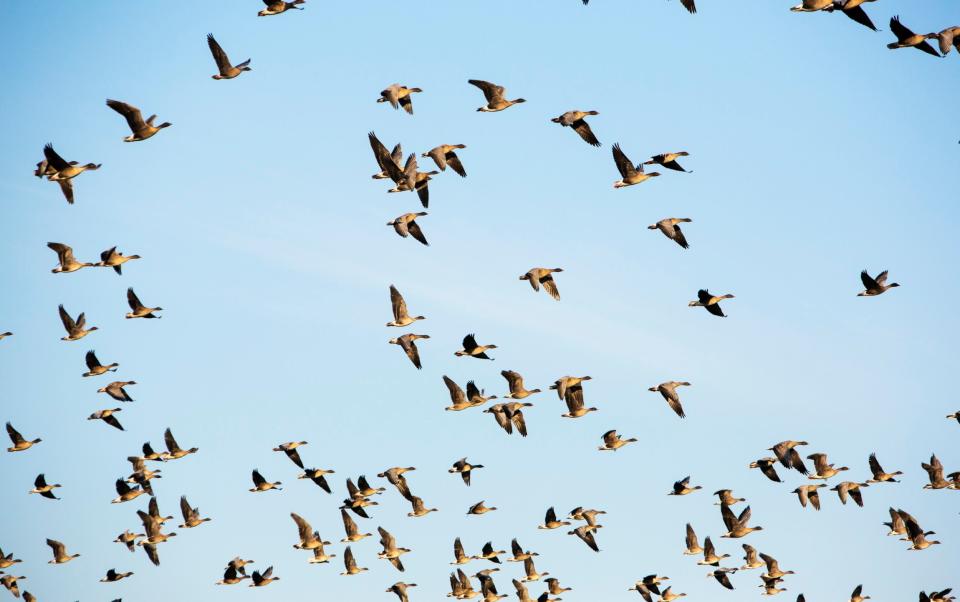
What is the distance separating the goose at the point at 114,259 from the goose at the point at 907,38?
19.8m

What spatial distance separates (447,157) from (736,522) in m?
13.8

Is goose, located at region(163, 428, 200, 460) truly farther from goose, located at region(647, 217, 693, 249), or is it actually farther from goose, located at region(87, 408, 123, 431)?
goose, located at region(647, 217, 693, 249)

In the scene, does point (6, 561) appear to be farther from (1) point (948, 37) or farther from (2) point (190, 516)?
(1) point (948, 37)

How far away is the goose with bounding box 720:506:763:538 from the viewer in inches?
1640

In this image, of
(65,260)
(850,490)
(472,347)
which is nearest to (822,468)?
(850,490)

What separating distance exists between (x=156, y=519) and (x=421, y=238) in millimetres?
13331

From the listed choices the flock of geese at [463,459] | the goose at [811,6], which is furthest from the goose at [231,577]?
the goose at [811,6]

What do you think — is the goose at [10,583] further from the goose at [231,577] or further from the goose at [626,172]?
the goose at [626,172]

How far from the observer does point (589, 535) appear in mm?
42406

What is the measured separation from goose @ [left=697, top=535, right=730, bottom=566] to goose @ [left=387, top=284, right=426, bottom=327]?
11.7 metres

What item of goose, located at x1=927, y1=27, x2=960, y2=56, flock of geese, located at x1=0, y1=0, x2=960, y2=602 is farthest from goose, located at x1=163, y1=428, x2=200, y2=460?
goose, located at x1=927, y1=27, x2=960, y2=56

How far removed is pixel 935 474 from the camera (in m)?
40.9

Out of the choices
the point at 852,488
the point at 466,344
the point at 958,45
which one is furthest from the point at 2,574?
the point at 958,45

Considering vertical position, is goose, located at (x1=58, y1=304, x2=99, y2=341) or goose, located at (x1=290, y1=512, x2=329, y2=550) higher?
goose, located at (x1=58, y1=304, x2=99, y2=341)
